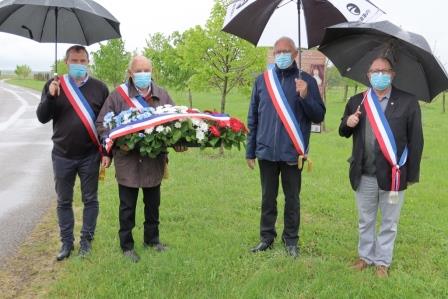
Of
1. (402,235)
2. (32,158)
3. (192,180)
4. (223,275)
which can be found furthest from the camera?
(32,158)

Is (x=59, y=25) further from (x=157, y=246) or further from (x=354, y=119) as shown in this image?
(x=354, y=119)

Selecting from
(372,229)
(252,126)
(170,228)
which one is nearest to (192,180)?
(170,228)

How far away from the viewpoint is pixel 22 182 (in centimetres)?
888

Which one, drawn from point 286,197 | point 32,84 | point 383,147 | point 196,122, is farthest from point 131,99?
point 32,84

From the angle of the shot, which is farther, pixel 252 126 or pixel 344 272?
pixel 252 126

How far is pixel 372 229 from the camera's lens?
4.84 metres

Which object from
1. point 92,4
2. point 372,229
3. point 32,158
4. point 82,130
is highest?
point 92,4

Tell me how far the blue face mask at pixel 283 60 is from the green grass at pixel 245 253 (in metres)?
1.88

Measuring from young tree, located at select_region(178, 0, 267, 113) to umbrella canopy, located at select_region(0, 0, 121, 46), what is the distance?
230 inches

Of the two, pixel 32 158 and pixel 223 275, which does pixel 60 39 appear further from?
pixel 32 158

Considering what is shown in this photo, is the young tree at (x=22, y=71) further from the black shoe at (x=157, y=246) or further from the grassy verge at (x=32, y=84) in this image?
the black shoe at (x=157, y=246)

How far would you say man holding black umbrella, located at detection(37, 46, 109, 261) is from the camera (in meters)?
4.88

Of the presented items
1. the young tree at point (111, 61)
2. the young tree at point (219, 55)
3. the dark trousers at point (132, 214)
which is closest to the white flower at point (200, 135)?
the dark trousers at point (132, 214)

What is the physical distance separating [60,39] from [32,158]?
6.65 m
